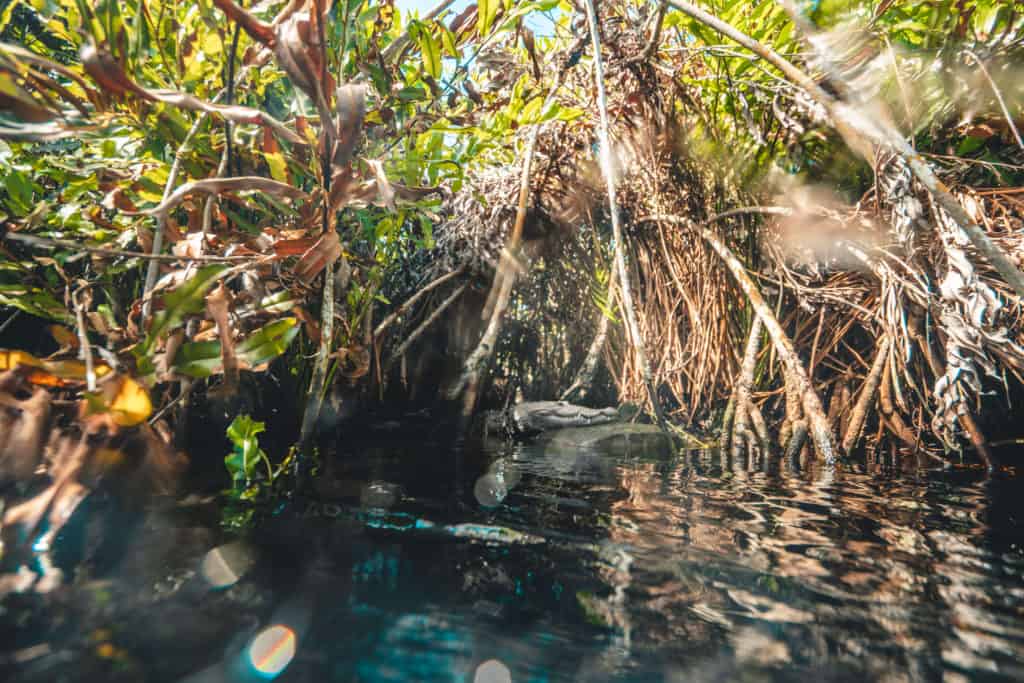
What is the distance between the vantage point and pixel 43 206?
4.58ft

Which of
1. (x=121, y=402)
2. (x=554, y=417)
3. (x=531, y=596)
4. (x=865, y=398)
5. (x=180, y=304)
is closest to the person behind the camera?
(x=531, y=596)

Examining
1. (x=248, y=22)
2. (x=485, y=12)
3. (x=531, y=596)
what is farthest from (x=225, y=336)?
(x=485, y=12)

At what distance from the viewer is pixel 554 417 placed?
259 cm

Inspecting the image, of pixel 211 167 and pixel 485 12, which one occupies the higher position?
pixel 485 12

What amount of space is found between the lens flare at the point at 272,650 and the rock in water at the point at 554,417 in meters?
2.02

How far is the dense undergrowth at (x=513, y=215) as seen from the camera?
3.63 feet

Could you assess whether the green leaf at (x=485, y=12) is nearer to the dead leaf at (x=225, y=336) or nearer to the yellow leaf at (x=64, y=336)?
the dead leaf at (x=225, y=336)

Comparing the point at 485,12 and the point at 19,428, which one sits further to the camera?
the point at 485,12

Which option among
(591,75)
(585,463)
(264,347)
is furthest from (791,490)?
(591,75)

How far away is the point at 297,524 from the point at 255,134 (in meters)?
1.09

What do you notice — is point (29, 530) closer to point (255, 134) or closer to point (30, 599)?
point (30, 599)

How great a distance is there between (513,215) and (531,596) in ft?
7.05

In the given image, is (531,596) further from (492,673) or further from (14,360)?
(14,360)

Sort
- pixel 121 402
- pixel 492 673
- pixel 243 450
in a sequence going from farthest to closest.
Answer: pixel 243 450
pixel 121 402
pixel 492 673
